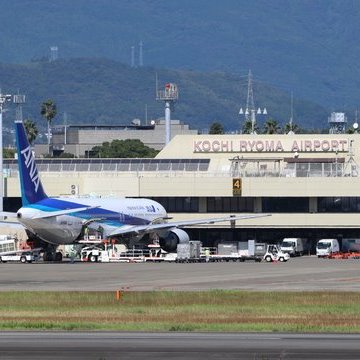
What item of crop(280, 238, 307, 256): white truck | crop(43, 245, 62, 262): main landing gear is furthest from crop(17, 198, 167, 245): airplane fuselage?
crop(280, 238, 307, 256): white truck

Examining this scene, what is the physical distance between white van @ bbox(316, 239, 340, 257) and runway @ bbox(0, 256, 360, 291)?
2357 cm

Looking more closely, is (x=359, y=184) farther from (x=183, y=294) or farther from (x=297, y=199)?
(x=183, y=294)

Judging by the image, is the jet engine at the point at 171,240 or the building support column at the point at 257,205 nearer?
the jet engine at the point at 171,240

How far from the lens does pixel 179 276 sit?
258ft

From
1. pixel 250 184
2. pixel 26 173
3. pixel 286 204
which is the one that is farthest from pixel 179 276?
pixel 286 204

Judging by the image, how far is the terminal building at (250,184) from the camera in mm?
130750

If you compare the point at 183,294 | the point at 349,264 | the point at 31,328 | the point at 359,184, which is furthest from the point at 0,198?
the point at 31,328

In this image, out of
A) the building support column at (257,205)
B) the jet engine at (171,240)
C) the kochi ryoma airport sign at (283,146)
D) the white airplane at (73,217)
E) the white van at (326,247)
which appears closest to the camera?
the white airplane at (73,217)

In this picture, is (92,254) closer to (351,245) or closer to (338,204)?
(338,204)

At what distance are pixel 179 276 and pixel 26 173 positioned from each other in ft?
74.5

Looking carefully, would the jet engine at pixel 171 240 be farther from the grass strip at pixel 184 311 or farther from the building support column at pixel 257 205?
the grass strip at pixel 184 311

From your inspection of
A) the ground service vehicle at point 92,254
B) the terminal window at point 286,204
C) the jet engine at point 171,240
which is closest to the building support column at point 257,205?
the terminal window at point 286,204

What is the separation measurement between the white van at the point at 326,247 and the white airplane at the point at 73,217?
14.3m

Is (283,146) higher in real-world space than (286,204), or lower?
higher
